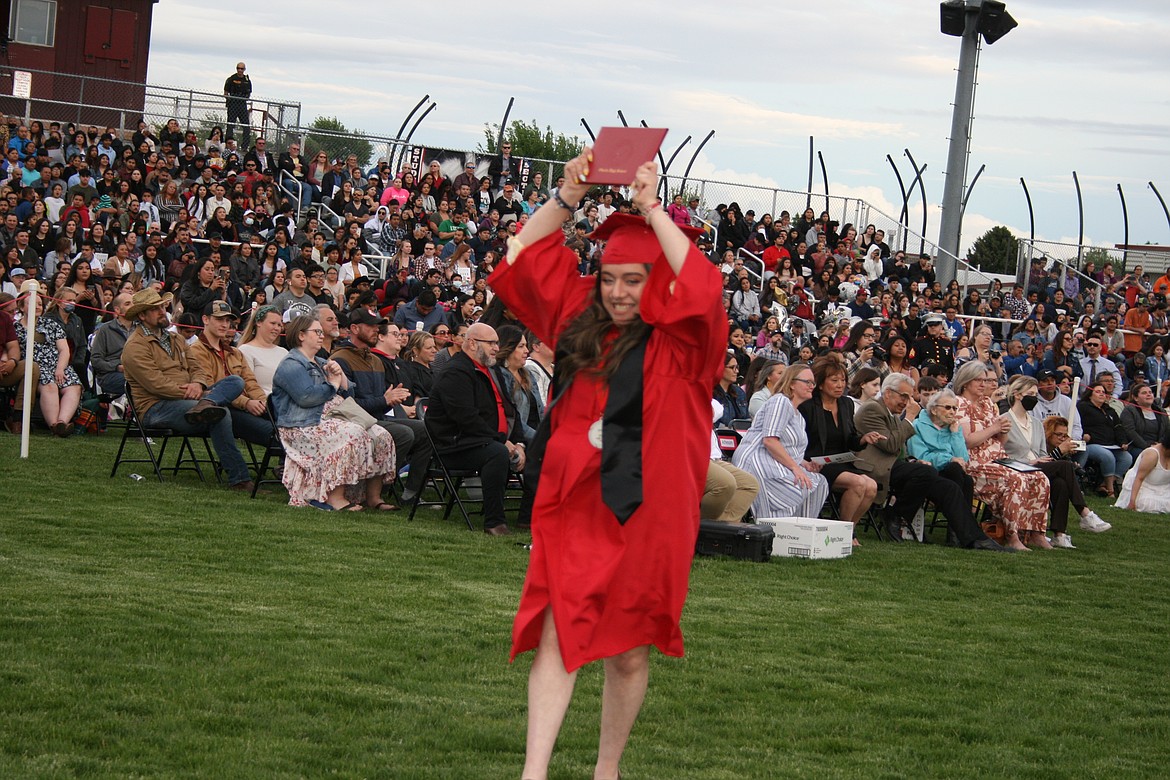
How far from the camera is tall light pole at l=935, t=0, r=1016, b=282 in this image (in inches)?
955

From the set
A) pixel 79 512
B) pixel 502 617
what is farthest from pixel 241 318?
pixel 502 617

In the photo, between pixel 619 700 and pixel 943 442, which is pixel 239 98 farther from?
pixel 619 700

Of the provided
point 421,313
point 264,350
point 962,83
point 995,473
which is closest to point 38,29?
point 421,313

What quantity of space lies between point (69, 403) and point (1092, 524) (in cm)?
965

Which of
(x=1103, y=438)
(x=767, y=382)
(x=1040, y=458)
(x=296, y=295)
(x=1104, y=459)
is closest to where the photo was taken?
(x=767, y=382)

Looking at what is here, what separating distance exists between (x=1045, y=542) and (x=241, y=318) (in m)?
9.77

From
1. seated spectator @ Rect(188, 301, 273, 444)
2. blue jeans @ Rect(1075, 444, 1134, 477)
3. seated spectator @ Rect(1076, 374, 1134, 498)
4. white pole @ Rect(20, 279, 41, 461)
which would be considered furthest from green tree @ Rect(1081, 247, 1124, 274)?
white pole @ Rect(20, 279, 41, 461)

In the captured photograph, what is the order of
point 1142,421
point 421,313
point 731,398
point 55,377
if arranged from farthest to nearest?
1. point 1142,421
2. point 421,313
3. point 731,398
4. point 55,377

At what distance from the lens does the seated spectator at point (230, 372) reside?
34.1 ft

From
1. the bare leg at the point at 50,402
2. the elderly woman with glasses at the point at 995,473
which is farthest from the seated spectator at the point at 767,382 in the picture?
the bare leg at the point at 50,402

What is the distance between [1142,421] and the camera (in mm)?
16422

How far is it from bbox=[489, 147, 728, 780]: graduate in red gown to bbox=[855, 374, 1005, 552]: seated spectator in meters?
7.20

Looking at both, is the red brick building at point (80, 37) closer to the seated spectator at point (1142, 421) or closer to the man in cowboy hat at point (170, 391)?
the man in cowboy hat at point (170, 391)

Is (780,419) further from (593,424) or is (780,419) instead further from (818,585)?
(593,424)
